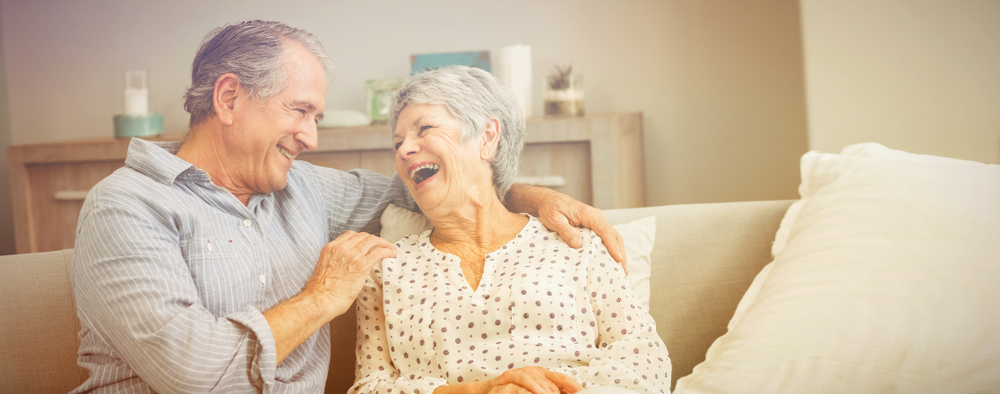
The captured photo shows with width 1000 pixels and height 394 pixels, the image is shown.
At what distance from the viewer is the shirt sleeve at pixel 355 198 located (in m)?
1.40

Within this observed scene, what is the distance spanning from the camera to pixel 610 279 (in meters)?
1.24

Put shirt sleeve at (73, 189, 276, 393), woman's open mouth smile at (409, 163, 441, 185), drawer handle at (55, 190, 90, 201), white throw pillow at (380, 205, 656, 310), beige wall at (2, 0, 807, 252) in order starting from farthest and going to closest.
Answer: beige wall at (2, 0, 807, 252) → drawer handle at (55, 190, 90, 201) → white throw pillow at (380, 205, 656, 310) → woman's open mouth smile at (409, 163, 441, 185) → shirt sleeve at (73, 189, 276, 393)

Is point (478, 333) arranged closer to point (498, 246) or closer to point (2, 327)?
point (498, 246)

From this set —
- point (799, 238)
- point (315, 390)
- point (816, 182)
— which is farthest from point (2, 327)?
point (816, 182)

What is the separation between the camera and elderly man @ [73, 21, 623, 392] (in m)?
0.96

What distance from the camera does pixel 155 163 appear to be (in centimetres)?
110

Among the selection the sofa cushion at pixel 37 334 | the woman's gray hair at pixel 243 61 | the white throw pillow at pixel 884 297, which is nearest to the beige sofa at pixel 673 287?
the sofa cushion at pixel 37 334

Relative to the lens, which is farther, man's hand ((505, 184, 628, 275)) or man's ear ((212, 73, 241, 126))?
man's hand ((505, 184, 628, 275))

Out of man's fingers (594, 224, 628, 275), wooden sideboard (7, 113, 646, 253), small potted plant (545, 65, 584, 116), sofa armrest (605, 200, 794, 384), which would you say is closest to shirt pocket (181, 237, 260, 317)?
man's fingers (594, 224, 628, 275)

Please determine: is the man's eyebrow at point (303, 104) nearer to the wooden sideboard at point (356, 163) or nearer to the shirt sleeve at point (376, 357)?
the shirt sleeve at point (376, 357)

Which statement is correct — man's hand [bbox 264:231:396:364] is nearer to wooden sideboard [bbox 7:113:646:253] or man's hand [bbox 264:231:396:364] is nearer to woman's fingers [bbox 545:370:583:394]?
woman's fingers [bbox 545:370:583:394]

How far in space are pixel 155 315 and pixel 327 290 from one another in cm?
27

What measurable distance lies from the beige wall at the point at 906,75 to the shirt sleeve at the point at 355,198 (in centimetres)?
130

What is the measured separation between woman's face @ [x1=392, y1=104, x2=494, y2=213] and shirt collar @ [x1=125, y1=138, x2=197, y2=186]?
39 centimetres
